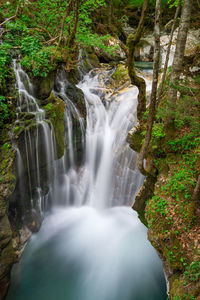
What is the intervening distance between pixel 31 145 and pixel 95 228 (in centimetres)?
423

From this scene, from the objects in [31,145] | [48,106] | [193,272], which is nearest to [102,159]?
[48,106]

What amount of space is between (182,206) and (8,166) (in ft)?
15.8

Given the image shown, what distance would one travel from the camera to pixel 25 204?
21.5 feet

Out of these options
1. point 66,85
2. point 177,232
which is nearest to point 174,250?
point 177,232

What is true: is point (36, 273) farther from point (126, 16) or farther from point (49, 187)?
point (126, 16)

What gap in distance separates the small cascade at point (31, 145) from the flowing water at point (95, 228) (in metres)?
1.11

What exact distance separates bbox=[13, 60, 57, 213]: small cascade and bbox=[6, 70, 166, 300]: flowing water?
1113 millimetres

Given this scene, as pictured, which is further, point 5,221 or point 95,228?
point 95,228

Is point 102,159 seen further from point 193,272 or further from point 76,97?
point 193,272

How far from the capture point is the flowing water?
221 inches

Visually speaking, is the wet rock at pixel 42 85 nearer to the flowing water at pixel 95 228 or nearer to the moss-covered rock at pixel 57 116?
the moss-covered rock at pixel 57 116

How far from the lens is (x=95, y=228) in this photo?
7.40 m

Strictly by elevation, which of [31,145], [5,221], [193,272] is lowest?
[5,221]

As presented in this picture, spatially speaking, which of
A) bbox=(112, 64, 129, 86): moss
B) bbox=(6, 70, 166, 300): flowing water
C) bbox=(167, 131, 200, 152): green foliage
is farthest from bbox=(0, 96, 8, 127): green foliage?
bbox=(112, 64, 129, 86): moss
